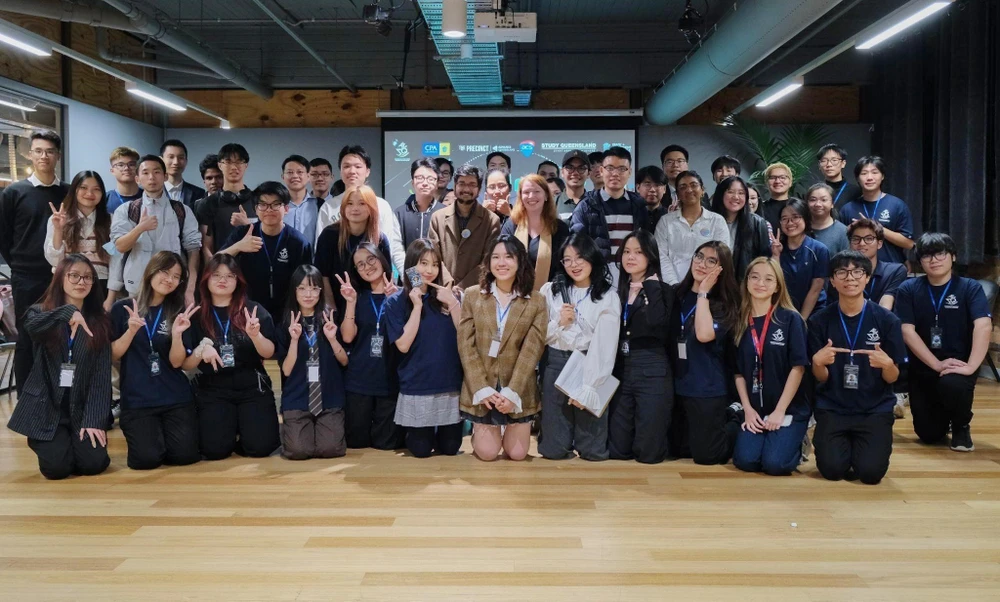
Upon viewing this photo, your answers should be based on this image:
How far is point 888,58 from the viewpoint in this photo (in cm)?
895

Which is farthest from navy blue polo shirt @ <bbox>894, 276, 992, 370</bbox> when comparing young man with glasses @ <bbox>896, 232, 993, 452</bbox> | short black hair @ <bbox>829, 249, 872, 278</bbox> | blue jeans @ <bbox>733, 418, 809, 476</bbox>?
blue jeans @ <bbox>733, 418, 809, 476</bbox>

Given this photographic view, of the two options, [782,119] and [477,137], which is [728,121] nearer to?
[782,119]

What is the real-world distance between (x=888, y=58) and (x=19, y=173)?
9.60m

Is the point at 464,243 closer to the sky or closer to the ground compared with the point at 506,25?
closer to the ground

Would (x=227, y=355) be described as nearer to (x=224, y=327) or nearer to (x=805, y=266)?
(x=224, y=327)

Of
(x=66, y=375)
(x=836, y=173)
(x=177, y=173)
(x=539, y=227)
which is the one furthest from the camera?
(x=836, y=173)

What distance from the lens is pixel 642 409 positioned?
4062mm

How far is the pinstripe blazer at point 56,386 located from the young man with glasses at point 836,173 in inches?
193

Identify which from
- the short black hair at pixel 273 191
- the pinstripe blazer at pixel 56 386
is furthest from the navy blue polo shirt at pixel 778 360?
the pinstripe blazer at pixel 56 386

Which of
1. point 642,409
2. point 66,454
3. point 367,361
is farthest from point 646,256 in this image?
point 66,454

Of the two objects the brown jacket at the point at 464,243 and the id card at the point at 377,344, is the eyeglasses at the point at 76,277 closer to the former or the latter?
the id card at the point at 377,344

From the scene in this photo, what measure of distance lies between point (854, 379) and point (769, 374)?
399mm

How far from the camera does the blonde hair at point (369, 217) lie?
4387mm

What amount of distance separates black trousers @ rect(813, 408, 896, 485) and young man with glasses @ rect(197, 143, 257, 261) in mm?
3599
